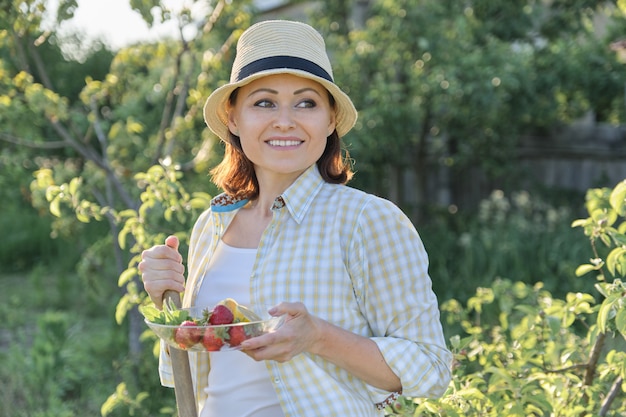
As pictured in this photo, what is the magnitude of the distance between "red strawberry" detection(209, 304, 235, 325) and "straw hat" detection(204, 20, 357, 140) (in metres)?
0.46

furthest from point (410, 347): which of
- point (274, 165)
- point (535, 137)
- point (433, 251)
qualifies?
point (535, 137)

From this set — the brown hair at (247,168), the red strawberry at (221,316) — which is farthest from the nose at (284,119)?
the red strawberry at (221,316)

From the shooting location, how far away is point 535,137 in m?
8.79

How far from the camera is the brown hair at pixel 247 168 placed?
1.92 meters

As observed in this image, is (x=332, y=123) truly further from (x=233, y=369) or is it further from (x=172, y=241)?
(x=233, y=369)

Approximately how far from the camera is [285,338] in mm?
1497

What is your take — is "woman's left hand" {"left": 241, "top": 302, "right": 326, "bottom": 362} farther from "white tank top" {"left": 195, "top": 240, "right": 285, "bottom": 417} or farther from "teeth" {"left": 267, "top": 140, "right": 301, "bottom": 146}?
"teeth" {"left": 267, "top": 140, "right": 301, "bottom": 146}

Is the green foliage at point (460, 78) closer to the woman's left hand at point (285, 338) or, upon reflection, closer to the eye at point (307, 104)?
the eye at point (307, 104)

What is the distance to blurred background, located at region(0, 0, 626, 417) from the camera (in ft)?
14.2

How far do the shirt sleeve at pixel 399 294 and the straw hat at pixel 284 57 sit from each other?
28cm

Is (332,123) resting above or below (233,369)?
above

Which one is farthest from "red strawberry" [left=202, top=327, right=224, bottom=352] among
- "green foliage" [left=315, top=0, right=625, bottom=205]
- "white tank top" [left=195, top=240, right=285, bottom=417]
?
"green foliage" [left=315, top=0, right=625, bottom=205]

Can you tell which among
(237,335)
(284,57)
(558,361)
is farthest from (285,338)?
(558,361)

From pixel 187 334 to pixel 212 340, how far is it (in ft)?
0.16
